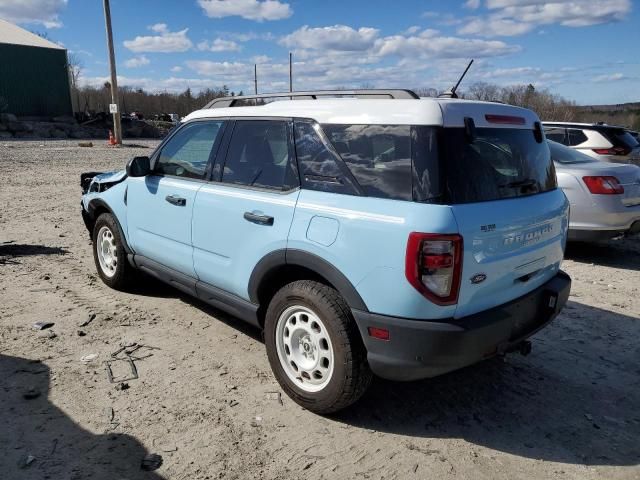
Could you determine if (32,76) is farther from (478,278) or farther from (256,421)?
(478,278)

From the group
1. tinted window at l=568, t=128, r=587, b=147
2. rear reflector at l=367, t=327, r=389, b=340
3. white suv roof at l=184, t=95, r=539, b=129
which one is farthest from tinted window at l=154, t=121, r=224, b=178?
tinted window at l=568, t=128, r=587, b=147

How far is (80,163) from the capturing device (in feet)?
58.1

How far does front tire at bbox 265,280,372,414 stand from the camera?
9.74 ft

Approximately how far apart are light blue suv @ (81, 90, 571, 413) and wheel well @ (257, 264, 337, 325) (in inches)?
0.4

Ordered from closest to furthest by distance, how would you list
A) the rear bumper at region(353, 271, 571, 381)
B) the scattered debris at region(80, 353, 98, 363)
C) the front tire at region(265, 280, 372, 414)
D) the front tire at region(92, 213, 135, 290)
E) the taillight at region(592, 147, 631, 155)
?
the rear bumper at region(353, 271, 571, 381)
the front tire at region(265, 280, 372, 414)
the scattered debris at region(80, 353, 98, 363)
the front tire at region(92, 213, 135, 290)
the taillight at region(592, 147, 631, 155)

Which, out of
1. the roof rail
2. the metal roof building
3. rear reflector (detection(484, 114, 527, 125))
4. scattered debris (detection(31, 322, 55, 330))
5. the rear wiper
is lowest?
scattered debris (detection(31, 322, 55, 330))

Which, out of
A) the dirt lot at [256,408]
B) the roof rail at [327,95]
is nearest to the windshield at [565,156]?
the dirt lot at [256,408]

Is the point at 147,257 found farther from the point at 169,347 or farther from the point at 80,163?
the point at 80,163

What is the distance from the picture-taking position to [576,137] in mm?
8883

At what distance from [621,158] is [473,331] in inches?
294

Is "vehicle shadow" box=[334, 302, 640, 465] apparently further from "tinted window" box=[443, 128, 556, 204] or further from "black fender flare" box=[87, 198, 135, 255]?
"black fender flare" box=[87, 198, 135, 255]

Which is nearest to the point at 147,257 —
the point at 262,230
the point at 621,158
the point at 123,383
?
the point at 123,383

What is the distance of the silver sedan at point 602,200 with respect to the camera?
6.50 m

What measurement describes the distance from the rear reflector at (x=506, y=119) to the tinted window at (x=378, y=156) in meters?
0.60
